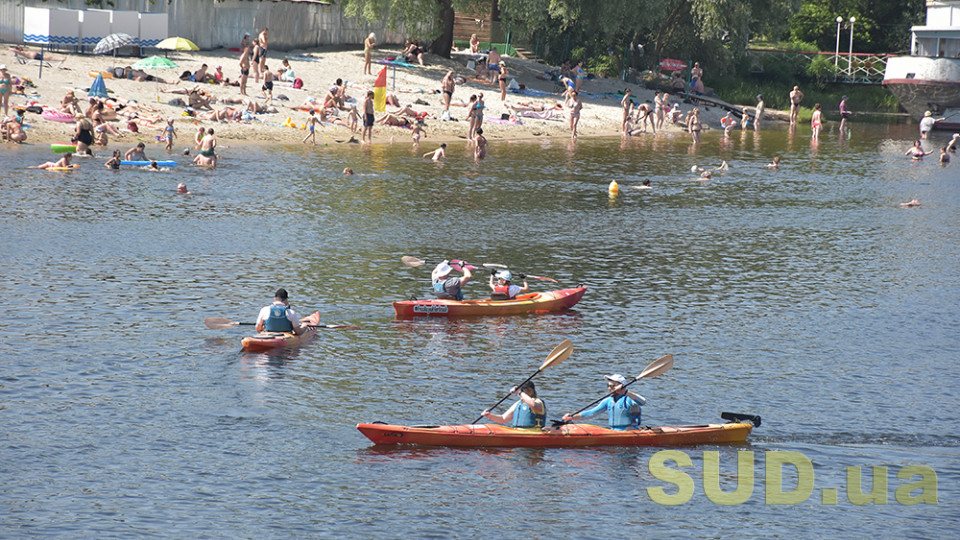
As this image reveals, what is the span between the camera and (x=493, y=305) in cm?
2420

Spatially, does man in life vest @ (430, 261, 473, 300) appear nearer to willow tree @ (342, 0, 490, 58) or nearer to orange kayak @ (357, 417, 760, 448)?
orange kayak @ (357, 417, 760, 448)

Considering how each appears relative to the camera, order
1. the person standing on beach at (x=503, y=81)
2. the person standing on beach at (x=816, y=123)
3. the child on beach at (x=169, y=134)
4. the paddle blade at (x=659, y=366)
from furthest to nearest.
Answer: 1. the person standing on beach at (x=816, y=123)
2. the person standing on beach at (x=503, y=81)
3. the child on beach at (x=169, y=134)
4. the paddle blade at (x=659, y=366)

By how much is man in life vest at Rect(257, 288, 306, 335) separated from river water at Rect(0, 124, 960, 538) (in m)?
0.66

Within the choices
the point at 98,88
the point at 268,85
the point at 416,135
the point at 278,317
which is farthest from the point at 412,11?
the point at 278,317

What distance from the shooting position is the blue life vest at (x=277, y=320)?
2105 cm

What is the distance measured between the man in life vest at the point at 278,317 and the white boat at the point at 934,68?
57.1m

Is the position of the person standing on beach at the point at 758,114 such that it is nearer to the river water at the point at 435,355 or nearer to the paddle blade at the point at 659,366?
the river water at the point at 435,355

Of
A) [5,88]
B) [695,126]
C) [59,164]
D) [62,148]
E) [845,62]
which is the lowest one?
[59,164]

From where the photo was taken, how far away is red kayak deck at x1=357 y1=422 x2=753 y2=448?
1666 centimetres

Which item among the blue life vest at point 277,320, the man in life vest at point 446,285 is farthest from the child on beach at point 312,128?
the blue life vest at point 277,320

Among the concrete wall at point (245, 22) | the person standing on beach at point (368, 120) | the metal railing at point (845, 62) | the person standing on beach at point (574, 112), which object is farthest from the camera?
the metal railing at point (845, 62)

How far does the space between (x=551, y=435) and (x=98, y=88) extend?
3342cm

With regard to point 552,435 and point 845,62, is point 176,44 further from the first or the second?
point 845,62

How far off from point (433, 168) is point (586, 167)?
7.08 meters
